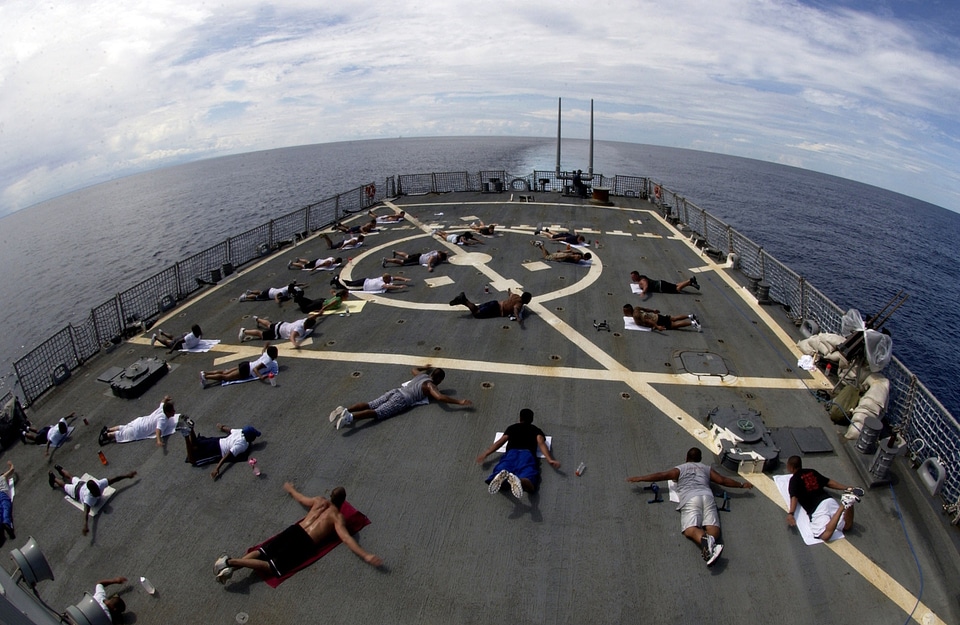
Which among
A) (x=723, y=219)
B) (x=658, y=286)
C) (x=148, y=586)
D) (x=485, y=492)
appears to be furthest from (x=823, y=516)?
(x=723, y=219)

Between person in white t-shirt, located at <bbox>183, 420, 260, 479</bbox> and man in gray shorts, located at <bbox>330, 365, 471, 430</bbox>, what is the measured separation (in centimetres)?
165

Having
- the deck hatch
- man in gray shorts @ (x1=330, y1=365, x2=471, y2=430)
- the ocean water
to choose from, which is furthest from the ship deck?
the ocean water

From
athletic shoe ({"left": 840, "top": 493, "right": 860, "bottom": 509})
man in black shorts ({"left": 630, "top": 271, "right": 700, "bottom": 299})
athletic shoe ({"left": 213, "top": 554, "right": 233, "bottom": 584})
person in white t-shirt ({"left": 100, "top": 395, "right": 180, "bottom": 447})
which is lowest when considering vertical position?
athletic shoe ({"left": 213, "top": 554, "right": 233, "bottom": 584})

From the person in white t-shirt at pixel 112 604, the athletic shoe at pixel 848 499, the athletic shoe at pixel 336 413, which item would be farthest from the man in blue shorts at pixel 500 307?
the person in white t-shirt at pixel 112 604

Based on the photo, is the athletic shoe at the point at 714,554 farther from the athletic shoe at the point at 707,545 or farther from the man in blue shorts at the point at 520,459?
the man in blue shorts at the point at 520,459

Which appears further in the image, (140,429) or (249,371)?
(249,371)

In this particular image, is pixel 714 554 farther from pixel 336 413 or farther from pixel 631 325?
pixel 631 325

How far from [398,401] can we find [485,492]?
10.0ft

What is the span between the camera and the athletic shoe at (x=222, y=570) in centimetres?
607

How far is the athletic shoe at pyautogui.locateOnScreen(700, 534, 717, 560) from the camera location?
6275 mm

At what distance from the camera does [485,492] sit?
7668 millimetres

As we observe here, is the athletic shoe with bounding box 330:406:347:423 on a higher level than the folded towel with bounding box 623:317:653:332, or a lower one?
lower

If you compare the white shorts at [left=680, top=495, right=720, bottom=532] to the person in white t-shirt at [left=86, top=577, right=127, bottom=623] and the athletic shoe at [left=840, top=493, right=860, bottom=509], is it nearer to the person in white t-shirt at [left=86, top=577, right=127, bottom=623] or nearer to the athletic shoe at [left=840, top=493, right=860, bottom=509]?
the athletic shoe at [left=840, top=493, right=860, bottom=509]

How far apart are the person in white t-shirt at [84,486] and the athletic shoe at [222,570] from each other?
2.93 metres
